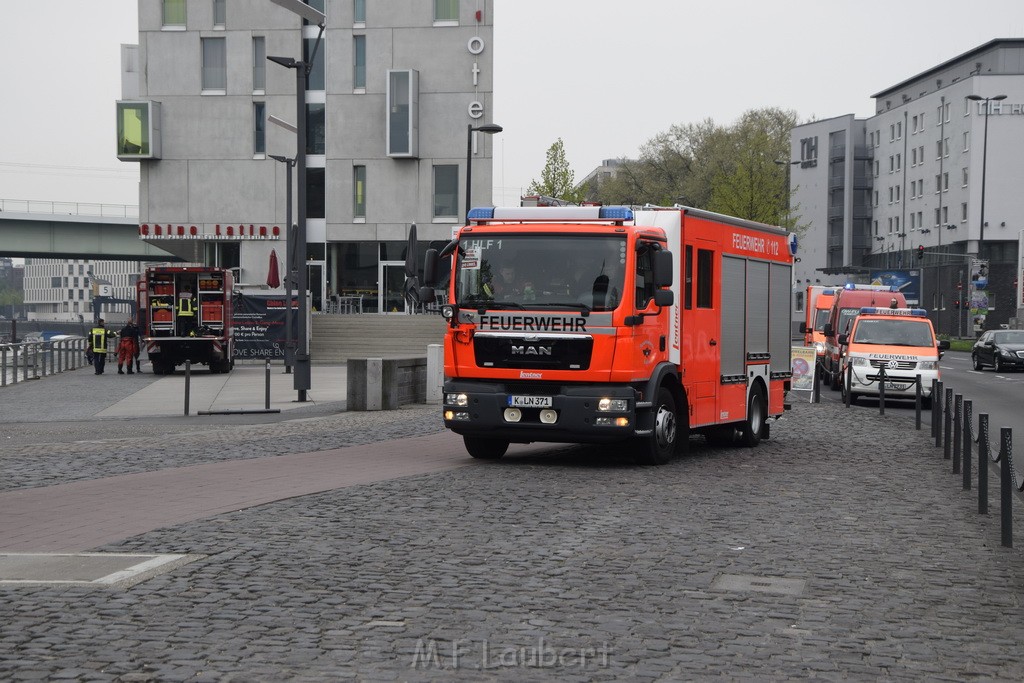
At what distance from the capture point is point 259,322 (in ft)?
148

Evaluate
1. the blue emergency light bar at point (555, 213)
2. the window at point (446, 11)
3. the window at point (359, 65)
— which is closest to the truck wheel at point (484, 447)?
the blue emergency light bar at point (555, 213)

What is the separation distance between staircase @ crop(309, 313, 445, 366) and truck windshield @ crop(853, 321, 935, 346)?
21960mm

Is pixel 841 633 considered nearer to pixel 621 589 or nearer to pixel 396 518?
pixel 621 589

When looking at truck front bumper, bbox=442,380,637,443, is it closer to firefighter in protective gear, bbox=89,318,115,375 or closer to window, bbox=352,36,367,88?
firefighter in protective gear, bbox=89,318,115,375

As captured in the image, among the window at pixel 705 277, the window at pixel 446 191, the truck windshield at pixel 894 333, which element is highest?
the window at pixel 446 191

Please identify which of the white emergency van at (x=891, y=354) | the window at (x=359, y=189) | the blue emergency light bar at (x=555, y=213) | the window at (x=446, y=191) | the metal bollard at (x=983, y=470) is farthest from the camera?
the window at (x=359, y=189)

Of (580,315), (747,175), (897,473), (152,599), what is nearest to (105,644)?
(152,599)

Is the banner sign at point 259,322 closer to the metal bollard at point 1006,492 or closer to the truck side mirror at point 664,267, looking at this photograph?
the truck side mirror at point 664,267

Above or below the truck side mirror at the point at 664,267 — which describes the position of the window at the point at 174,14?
above

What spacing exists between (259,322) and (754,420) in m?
29.8

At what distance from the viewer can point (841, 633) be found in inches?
264

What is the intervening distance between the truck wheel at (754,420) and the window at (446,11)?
145 ft

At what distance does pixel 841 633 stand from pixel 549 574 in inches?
79.4

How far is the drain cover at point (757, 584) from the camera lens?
7.81m
